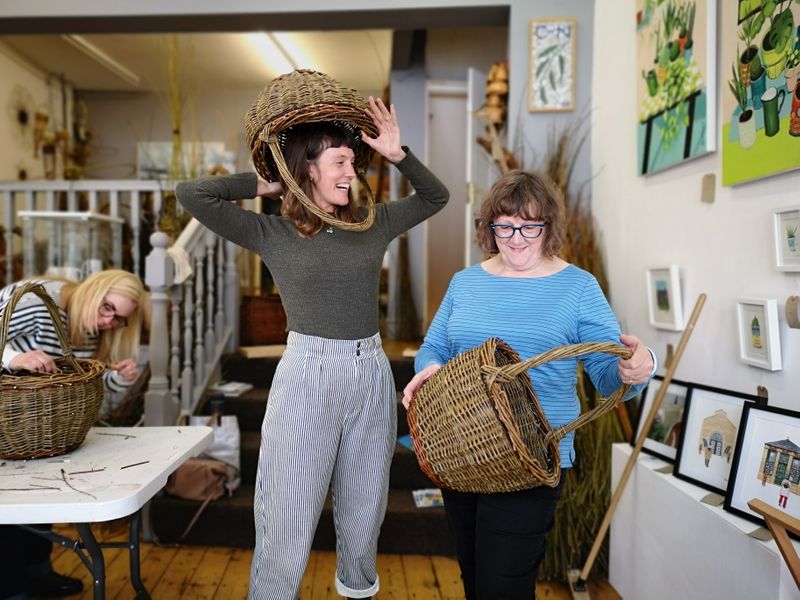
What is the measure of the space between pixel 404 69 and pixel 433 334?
421 cm

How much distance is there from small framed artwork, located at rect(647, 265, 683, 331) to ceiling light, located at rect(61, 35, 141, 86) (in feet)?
18.4

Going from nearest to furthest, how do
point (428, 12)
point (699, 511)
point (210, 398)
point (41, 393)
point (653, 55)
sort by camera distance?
point (41, 393) < point (699, 511) < point (653, 55) < point (210, 398) < point (428, 12)

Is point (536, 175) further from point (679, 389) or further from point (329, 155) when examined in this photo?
point (679, 389)

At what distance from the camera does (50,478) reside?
1.40 meters

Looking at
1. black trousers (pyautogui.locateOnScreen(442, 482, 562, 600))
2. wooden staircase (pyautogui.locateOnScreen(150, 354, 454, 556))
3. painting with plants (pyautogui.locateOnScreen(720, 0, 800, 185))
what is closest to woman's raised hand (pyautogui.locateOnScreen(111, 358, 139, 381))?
wooden staircase (pyautogui.locateOnScreen(150, 354, 454, 556))

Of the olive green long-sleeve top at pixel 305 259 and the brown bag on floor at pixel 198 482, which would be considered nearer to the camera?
the olive green long-sleeve top at pixel 305 259

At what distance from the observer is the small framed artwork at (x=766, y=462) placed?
145 centimetres

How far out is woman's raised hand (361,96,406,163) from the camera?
155 cm

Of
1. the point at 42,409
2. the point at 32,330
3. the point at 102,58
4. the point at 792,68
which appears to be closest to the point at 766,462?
the point at 792,68

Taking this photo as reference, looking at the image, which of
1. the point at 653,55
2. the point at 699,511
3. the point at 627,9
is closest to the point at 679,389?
the point at 699,511

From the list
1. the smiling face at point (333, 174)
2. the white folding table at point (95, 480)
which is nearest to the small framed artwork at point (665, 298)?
the smiling face at point (333, 174)

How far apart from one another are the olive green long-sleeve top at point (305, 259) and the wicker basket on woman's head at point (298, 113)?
78 mm

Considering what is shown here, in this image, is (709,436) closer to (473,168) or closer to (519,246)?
(519,246)

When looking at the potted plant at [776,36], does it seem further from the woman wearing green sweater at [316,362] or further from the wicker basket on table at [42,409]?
the wicker basket on table at [42,409]
